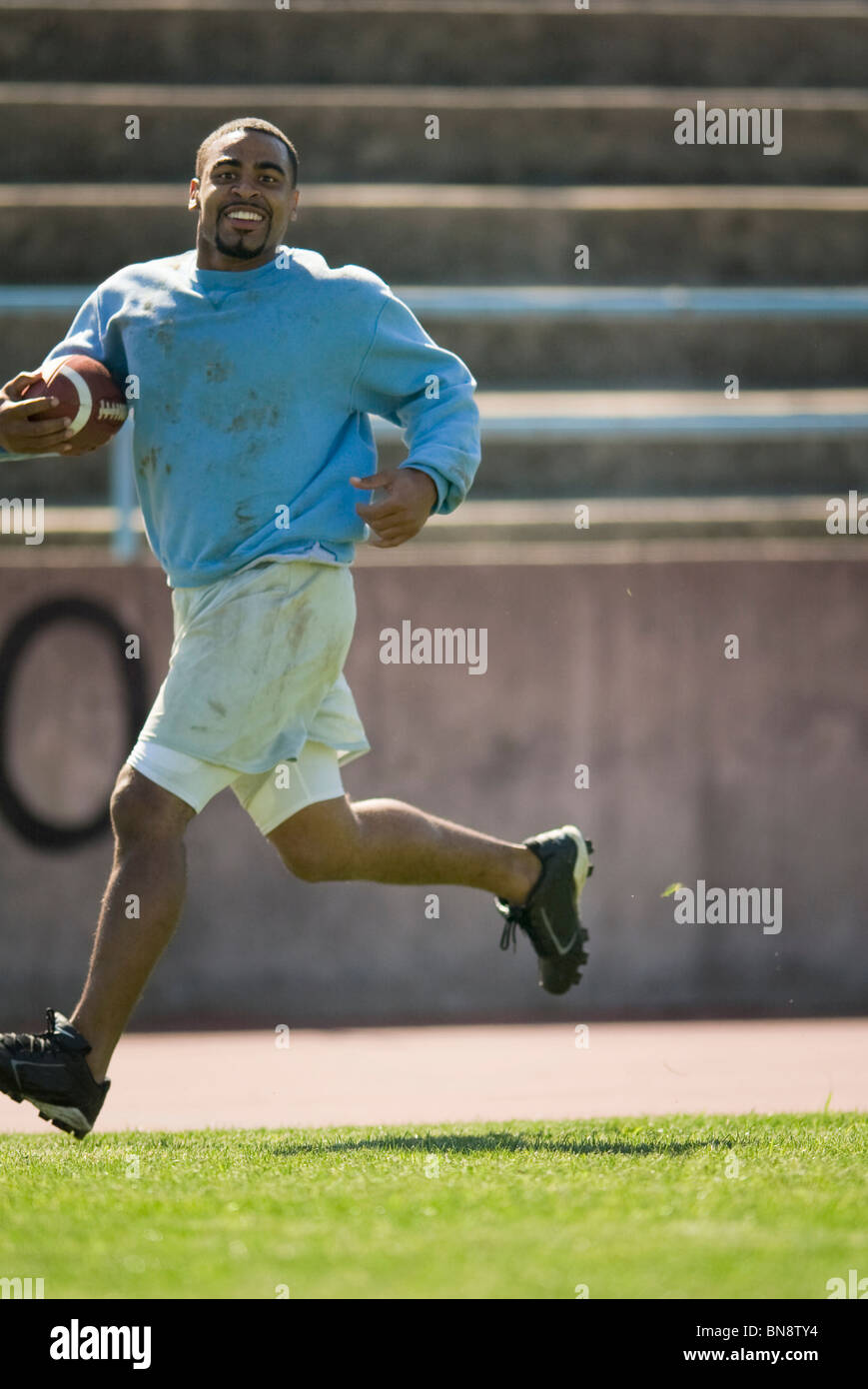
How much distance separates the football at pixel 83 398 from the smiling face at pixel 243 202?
13.3 inches

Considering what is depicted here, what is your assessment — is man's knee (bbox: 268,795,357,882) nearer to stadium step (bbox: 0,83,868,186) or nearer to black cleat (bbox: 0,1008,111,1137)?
black cleat (bbox: 0,1008,111,1137)

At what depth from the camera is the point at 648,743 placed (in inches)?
279

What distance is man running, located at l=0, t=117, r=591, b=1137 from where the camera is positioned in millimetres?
4230

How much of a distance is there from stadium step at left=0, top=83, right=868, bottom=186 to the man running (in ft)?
23.2

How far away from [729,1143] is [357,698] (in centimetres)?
301

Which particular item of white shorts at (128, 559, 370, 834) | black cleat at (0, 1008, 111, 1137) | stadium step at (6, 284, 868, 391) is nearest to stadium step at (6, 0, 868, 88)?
stadium step at (6, 284, 868, 391)

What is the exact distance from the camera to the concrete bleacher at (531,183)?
995cm

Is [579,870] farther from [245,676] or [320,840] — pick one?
[245,676]

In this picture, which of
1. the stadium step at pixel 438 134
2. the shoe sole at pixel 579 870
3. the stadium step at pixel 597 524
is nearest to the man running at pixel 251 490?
the shoe sole at pixel 579 870

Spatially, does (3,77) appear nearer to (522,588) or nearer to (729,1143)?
(522,588)

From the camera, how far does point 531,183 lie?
1159cm

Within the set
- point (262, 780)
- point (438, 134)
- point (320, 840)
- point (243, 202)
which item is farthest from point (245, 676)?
point (438, 134)

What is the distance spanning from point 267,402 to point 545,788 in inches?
116
